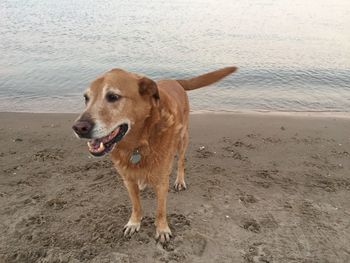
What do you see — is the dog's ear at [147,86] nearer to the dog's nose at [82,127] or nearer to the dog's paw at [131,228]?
the dog's nose at [82,127]

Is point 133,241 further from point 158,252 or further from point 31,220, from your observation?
point 31,220

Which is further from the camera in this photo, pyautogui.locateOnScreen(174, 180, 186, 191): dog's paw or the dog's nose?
pyautogui.locateOnScreen(174, 180, 186, 191): dog's paw

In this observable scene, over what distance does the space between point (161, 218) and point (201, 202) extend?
68 centimetres

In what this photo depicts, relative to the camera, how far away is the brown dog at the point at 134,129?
286 centimetres

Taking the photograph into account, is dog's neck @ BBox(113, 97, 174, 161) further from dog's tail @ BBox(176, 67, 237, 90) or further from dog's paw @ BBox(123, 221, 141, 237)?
dog's tail @ BBox(176, 67, 237, 90)

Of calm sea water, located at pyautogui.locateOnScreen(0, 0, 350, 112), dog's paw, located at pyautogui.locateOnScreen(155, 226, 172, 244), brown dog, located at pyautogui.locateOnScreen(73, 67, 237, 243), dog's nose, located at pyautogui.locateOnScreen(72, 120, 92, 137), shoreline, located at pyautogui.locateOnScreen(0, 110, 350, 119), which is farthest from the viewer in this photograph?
calm sea water, located at pyautogui.locateOnScreen(0, 0, 350, 112)

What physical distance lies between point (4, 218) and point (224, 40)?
11.4m

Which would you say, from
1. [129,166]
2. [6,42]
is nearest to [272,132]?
[129,166]

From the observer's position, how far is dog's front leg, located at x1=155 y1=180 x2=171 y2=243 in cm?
349

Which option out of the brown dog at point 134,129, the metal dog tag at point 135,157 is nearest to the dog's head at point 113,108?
the brown dog at point 134,129

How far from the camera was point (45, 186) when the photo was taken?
173 inches

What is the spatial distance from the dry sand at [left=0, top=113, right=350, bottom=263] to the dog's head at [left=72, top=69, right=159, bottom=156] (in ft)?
3.71

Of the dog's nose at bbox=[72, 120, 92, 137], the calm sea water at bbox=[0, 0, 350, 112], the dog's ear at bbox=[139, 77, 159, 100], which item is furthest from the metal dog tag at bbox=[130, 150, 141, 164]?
the calm sea water at bbox=[0, 0, 350, 112]

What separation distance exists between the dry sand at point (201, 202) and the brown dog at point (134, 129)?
336mm
